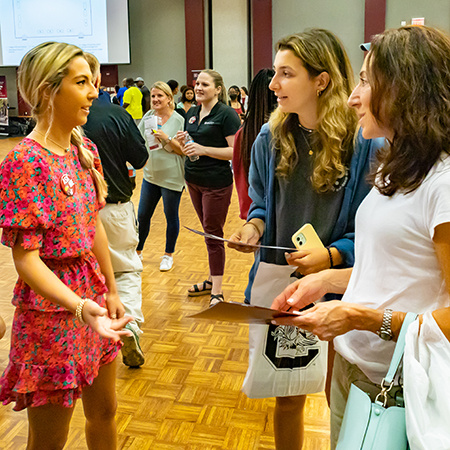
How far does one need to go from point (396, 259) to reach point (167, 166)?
389 cm

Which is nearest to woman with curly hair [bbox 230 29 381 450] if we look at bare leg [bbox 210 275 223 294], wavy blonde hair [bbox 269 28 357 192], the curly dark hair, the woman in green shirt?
wavy blonde hair [bbox 269 28 357 192]

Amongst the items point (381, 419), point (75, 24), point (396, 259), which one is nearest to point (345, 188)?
point (396, 259)

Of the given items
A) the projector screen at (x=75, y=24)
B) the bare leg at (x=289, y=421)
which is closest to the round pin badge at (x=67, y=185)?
the bare leg at (x=289, y=421)

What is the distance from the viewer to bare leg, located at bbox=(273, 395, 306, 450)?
7.00 ft

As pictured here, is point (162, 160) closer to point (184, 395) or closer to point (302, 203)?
point (184, 395)

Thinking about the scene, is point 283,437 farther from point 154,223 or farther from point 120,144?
point 154,223

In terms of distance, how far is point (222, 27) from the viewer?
16.5 m

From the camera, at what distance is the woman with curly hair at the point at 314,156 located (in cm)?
193

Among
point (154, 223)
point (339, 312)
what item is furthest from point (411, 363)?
point (154, 223)

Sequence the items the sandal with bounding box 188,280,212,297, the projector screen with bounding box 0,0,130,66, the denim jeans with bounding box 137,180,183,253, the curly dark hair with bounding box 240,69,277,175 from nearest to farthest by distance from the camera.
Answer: the curly dark hair with bounding box 240,69,277,175 < the sandal with bounding box 188,280,212,297 < the denim jeans with bounding box 137,180,183,253 < the projector screen with bounding box 0,0,130,66

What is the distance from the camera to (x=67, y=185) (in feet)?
5.72

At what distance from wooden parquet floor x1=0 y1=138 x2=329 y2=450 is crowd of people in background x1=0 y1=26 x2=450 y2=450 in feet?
2.01

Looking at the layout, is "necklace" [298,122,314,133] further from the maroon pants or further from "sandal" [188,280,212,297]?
"sandal" [188,280,212,297]

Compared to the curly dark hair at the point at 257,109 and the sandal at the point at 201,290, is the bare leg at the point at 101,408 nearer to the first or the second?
the curly dark hair at the point at 257,109
